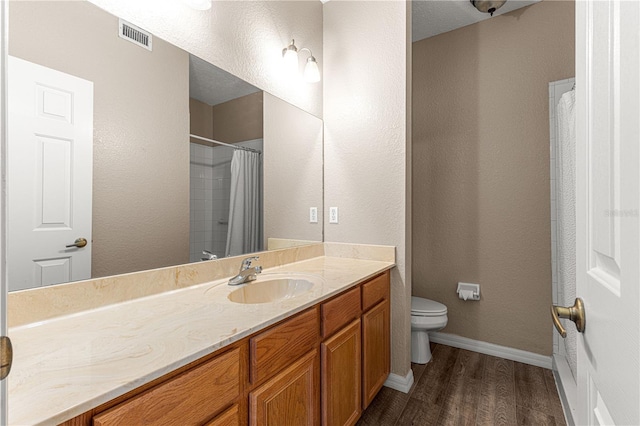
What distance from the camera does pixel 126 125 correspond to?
3.74 feet

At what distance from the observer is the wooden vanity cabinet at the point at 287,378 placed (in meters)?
0.67

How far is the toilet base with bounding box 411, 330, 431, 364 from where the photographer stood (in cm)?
224

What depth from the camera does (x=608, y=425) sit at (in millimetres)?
485

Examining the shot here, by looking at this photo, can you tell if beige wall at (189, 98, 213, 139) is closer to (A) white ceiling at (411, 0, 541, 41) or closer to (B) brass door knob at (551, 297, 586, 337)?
(B) brass door knob at (551, 297, 586, 337)

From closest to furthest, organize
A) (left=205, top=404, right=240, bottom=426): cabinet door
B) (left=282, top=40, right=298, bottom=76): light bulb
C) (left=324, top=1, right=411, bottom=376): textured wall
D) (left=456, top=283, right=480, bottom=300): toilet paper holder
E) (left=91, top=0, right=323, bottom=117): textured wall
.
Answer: (left=205, top=404, right=240, bottom=426): cabinet door < (left=91, top=0, right=323, bottom=117): textured wall < (left=282, top=40, right=298, bottom=76): light bulb < (left=324, top=1, right=411, bottom=376): textured wall < (left=456, top=283, right=480, bottom=300): toilet paper holder

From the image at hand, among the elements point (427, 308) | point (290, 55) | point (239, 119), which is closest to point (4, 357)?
point (239, 119)

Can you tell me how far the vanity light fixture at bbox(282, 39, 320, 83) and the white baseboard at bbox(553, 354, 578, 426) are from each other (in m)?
2.26

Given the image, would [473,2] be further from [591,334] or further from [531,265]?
[591,334]

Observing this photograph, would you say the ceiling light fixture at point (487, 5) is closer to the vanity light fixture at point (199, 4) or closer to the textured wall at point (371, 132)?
the textured wall at point (371, 132)

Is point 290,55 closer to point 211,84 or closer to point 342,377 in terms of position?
A: point 211,84

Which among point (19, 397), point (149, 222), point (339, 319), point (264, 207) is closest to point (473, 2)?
point (264, 207)

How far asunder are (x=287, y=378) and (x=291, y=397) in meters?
0.08

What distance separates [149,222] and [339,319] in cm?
89

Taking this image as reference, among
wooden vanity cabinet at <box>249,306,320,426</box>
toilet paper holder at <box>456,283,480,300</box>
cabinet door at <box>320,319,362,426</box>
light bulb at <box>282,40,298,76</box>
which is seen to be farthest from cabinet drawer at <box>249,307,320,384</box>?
toilet paper holder at <box>456,283,480,300</box>
